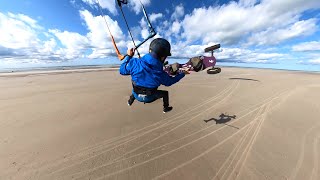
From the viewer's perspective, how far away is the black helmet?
3.47 m

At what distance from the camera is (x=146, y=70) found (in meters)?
3.52

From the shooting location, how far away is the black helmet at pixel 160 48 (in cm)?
347

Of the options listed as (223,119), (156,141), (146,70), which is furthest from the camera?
(223,119)

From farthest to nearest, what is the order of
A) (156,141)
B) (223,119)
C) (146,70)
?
(223,119), (156,141), (146,70)

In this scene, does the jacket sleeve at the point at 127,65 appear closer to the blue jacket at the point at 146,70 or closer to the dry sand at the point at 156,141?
the blue jacket at the point at 146,70

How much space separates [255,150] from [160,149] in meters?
3.81

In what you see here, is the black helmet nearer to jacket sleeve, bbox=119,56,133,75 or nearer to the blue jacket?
the blue jacket

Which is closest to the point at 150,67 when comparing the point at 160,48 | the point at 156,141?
the point at 160,48

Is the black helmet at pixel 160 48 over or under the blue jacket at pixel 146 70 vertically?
over

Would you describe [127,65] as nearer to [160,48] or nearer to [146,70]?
[146,70]

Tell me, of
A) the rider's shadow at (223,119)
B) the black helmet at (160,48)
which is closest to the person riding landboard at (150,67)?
the black helmet at (160,48)

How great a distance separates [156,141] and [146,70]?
165 inches

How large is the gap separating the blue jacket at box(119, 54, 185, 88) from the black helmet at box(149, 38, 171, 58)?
6.1 inches

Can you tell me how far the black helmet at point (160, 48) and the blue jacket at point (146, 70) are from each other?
0.16m
